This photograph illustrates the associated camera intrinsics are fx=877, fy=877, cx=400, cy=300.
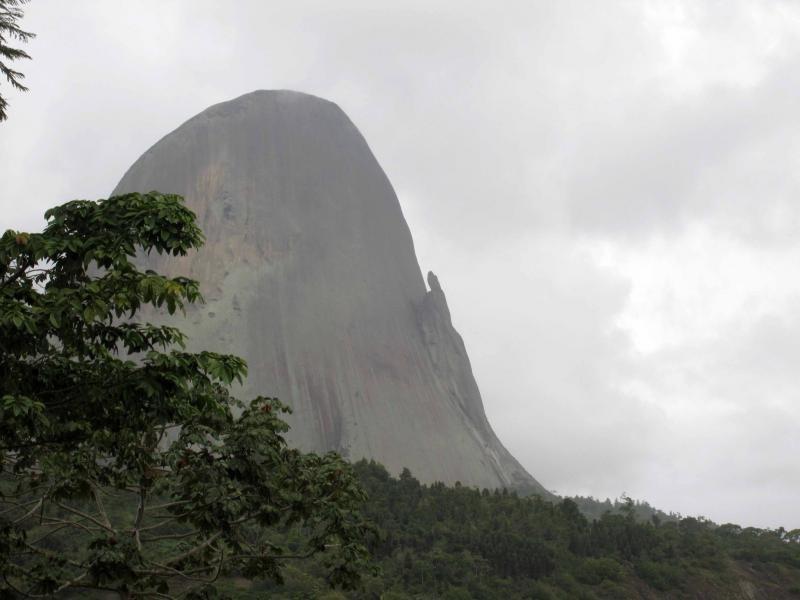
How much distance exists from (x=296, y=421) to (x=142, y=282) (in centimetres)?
5319

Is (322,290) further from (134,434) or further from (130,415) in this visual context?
(130,415)

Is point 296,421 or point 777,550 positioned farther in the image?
point 296,421

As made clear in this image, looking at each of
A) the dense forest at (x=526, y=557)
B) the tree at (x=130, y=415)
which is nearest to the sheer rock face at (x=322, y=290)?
the dense forest at (x=526, y=557)

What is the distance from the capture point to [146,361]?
25.5 feet

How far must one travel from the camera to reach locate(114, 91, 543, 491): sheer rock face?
61.4m

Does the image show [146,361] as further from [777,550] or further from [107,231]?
[777,550]

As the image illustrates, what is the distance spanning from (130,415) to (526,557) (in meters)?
33.4

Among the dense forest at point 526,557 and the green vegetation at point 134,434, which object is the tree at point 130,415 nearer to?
the green vegetation at point 134,434

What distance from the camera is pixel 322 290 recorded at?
223 feet

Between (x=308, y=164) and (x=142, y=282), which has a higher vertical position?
(x=308, y=164)

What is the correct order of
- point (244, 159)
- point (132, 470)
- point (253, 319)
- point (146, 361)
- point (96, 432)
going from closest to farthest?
1. point (146, 361)
2. point (96, 432)
3. point (132, 470)
4. point (253, 319)
5. point (244, 159)

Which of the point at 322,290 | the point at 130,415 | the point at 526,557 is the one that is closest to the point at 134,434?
the point at 130,415

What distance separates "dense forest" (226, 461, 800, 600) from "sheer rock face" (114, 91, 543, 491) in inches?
464

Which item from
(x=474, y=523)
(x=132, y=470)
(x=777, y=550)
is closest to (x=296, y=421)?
(x=474, y=523)
